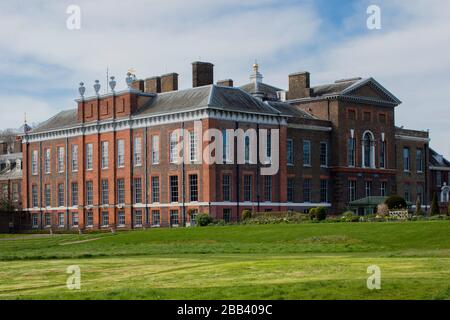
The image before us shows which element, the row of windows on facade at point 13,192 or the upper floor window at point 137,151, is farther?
the row of windows on facade at point 13,192

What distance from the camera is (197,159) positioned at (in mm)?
63406

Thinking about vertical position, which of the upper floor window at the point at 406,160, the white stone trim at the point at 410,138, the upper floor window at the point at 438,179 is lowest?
the upper floor window at the point at 438,179

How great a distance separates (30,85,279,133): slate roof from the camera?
64.0m

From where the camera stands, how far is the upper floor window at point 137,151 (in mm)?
68625

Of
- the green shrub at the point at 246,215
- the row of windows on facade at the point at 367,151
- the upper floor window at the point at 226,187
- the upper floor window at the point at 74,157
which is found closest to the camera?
the green shrub at the point at 246,215

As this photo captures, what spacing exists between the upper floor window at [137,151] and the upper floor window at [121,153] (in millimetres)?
1414

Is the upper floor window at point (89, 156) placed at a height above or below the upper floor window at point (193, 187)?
above

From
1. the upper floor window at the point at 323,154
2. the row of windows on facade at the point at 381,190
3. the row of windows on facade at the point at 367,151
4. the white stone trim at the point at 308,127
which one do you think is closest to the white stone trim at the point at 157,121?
the white stone trim at the point at 308,127

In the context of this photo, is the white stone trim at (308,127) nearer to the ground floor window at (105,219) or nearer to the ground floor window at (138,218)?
the ground floor window at (138,218)

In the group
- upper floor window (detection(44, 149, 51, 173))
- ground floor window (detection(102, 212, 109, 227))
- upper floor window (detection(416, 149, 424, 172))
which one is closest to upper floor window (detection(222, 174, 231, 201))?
ground floor window (detection(102, 212, 109, 227))

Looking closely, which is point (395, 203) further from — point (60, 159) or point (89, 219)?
point (60, 159)

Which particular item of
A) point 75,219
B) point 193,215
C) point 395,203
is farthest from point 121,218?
point 395,203

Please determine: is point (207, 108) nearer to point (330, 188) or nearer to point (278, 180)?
point (278, 180)
